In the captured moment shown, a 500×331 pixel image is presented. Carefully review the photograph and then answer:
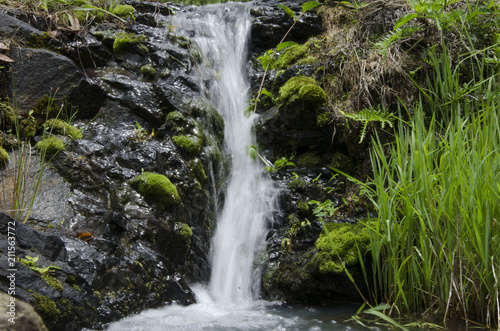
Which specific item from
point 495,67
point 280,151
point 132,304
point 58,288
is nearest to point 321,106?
point 280,151

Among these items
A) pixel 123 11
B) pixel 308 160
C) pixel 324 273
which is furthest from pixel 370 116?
pixel 123 11

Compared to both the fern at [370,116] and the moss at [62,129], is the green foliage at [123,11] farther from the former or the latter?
the fern at [370,116]

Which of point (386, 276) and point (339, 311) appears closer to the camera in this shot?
point (386, 276)

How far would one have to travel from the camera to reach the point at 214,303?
11.5ft

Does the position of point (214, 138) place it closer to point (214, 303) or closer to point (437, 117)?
point (214, 303)

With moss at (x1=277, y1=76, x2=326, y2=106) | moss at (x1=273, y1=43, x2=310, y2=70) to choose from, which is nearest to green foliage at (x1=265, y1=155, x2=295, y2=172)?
moss at (x1=277, y1=76, x2=326, y2=106)

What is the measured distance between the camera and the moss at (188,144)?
4270mm

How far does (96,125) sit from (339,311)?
3350 mm

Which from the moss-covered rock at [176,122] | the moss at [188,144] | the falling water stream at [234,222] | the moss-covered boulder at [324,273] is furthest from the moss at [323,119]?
the moss-covered rock at [176,122]

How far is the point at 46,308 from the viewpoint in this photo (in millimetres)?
2182

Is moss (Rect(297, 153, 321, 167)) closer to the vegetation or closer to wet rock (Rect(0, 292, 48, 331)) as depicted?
the vegetation

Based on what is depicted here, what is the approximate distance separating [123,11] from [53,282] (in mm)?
4843

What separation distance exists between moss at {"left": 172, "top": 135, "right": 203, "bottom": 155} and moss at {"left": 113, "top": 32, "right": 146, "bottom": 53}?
6.21 feet

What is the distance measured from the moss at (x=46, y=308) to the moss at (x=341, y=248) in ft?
7.30
